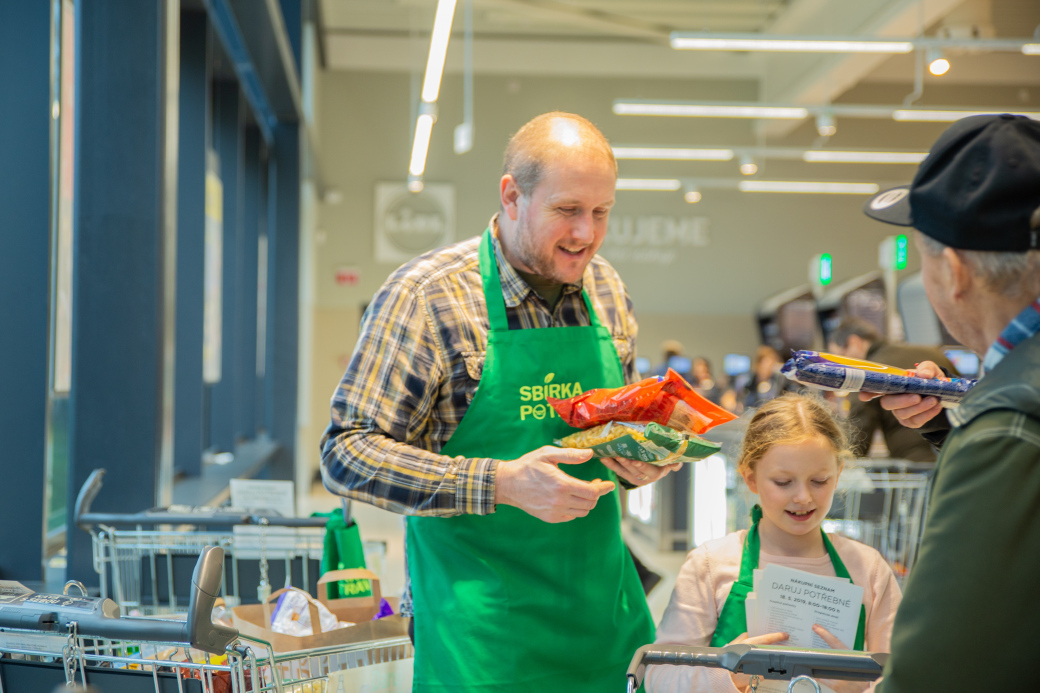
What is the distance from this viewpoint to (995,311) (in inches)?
41.9

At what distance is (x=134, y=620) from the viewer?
1263 millimetres

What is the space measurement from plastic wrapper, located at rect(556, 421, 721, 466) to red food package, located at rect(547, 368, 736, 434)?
32mm

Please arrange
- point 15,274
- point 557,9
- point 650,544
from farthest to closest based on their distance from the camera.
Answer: point 557,9 < point 650,544 < point 15,274


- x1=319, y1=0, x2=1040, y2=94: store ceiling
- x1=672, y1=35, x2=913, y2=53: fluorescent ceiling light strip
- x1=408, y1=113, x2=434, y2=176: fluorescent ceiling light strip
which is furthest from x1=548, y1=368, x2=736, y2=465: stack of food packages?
x1=319, y1=0, x2=1040, y2=94: store ceiling

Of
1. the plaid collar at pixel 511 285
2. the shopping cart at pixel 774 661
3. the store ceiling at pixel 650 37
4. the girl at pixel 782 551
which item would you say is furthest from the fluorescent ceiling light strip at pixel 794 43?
the shopping cart at pixel 774 661

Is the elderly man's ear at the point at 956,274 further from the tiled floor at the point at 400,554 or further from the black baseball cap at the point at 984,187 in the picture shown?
the tiled floor at the point at 400,554

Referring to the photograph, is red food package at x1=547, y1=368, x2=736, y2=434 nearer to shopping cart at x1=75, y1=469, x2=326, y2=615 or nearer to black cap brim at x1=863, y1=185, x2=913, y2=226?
black cap brim at x1=863, y1=185, x2=913, y2=226

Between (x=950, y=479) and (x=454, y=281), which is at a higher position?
(x=454, y=281)

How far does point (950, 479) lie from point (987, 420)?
3.0 inches

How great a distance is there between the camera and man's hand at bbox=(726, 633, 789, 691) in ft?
5.85

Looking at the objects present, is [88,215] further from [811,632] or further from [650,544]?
[650,544]

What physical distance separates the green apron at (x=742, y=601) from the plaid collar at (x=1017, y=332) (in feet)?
3.42

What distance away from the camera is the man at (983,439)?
37.5 inches

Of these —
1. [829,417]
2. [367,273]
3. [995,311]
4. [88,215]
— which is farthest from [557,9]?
[995,311]
